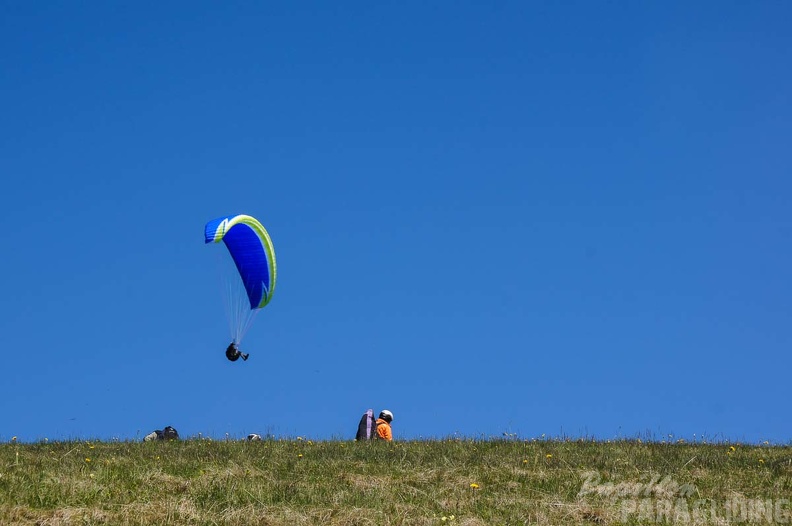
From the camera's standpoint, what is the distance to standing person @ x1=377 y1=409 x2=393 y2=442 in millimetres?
23073

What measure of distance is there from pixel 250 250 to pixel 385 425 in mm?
9304

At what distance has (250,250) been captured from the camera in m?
30.6

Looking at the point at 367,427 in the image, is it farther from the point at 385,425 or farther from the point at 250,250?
the point at 250,250

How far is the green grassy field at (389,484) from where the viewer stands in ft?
49.4

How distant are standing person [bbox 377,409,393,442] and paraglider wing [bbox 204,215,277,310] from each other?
8533 mm

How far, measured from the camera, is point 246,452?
65.5 feet

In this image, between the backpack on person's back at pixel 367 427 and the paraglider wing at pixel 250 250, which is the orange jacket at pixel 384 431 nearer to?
the backpack on person's back at pixel 367 427

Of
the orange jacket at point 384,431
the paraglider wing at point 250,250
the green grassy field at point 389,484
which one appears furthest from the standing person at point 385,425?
the paraglider wing at point 250,250

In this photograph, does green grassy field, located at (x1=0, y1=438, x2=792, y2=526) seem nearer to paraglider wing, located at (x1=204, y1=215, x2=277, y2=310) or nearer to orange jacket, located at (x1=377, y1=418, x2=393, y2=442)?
orange jacket, located at (x1=377, y1=418, x2=393, y2=442)

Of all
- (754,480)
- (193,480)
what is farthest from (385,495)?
(754,480)

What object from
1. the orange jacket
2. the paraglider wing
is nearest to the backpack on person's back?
the orange jacket

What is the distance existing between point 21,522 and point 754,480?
12.1m

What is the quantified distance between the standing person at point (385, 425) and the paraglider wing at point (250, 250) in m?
8.53

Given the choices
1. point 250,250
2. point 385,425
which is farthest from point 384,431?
point 250,250
